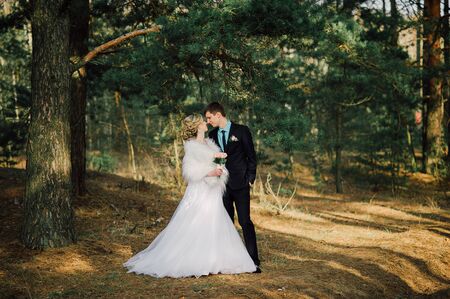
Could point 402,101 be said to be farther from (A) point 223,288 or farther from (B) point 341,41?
(A) point 223,288

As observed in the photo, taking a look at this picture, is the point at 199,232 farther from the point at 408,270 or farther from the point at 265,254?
the point at 408,270

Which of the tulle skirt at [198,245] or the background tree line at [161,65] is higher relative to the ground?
the background tree line at [161,65]

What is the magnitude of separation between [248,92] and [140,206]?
4.23m

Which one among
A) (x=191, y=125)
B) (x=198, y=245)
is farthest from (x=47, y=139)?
(x=198, y=245)

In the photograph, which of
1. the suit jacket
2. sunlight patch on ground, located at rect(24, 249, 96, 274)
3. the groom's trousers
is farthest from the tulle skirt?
sunlight patch on ground, located at rect(24, 249, 96, 274)

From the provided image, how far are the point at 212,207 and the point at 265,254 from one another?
2035mm

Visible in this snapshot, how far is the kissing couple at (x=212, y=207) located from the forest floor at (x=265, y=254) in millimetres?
268

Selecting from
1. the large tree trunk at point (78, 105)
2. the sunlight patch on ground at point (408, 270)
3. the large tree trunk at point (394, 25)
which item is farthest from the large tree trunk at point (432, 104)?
the large tree trunk at point (78, 105)

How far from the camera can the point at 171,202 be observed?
12242 millimetres

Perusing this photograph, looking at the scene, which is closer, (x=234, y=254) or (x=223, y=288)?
(x=223, y=288)

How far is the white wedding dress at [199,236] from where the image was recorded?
609 cm

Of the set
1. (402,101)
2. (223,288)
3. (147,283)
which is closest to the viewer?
(223,288)

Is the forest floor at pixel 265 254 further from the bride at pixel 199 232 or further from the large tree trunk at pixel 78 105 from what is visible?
the large tree trunk at pixel 78 105

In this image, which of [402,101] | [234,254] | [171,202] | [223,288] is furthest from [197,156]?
[402,101]
